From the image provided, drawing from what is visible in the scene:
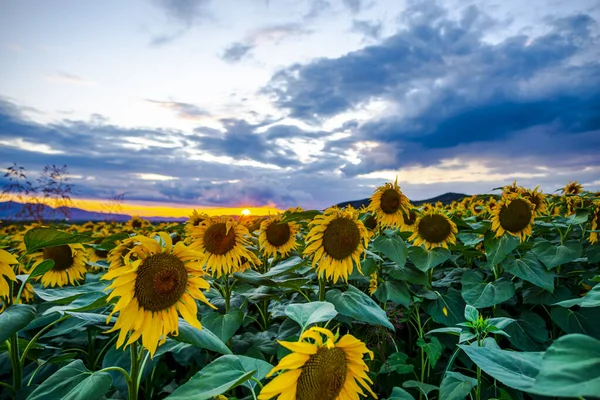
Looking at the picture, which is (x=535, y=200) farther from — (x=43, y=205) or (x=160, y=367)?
(x=43, y=205)

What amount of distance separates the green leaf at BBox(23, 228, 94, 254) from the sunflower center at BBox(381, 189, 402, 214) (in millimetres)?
3128

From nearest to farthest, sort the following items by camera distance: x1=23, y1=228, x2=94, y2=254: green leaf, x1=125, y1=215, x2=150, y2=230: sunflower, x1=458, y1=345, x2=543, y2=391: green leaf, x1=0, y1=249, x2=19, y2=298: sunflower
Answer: x1=458, y1=345, x2=543, y2=391: green leaf < x1=0, y1=249, x2=19, y2=298: sunflower < x1=23, y1=228, x2=94, y2=254: green leaf < x1=125, y1=215, x2=150, y2=230: sunflower

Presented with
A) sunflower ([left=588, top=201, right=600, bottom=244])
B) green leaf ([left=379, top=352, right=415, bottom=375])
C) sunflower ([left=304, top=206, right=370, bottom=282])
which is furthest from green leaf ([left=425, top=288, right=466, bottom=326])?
sunflower ([left=588, top=201, right=600, bottom=244])

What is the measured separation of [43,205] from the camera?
9.69m

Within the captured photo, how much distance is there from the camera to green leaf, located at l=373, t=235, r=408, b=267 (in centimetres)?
342

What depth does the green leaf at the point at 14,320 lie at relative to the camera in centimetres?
158

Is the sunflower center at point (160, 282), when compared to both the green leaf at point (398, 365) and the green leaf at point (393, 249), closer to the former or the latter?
the green leaf at point (398, 365)

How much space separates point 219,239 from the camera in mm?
3080

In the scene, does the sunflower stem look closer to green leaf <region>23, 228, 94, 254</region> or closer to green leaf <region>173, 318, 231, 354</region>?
green leaf <region>173, 318, 231, 354</region>

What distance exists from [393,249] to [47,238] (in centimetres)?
266

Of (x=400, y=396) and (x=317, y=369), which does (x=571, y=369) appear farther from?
(x=400, y=396)

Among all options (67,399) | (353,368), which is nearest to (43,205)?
(67,399)

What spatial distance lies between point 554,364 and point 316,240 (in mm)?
2290

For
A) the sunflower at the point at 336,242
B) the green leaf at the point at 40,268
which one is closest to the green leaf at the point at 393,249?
the sunflower at the point at 336,242
